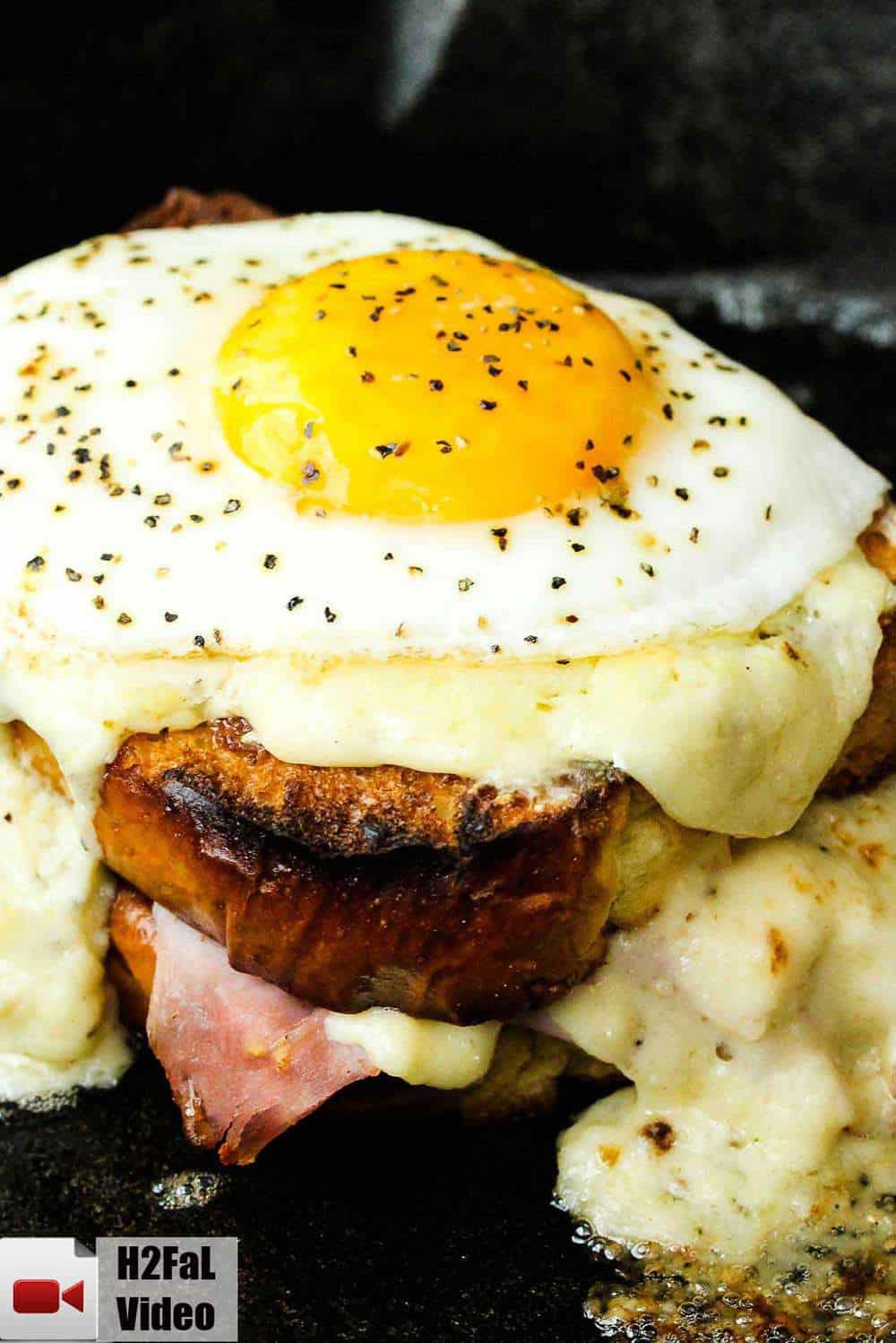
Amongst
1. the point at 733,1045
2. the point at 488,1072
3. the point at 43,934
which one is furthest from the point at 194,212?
the point at 733,1045

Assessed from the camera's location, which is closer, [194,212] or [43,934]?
[43,934]

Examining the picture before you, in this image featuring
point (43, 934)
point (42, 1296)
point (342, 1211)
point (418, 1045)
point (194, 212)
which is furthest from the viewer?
point (194, 212)

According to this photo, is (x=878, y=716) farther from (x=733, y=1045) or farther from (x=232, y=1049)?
(x=232, y=1049)

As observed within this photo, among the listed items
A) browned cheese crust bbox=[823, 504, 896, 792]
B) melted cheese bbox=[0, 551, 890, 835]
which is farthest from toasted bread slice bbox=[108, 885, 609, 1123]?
browned cheese crust bbox=[823, 504, 896, 792]

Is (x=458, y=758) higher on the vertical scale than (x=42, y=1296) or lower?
higher

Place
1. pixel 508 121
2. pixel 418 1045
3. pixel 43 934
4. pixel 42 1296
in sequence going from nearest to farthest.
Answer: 1. pixel 42 1296
2. pixel 418 1045
3. pixel 43 934
4. pixel 508 121

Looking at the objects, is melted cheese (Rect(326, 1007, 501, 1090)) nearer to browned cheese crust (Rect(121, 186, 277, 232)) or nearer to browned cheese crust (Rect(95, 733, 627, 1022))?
browned cheese crust (Rect(95, 733, 627, 1022))

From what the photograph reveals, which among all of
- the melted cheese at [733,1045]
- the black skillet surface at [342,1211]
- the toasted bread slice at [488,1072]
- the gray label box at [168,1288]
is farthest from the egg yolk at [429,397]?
the gray label box at [168,1288]

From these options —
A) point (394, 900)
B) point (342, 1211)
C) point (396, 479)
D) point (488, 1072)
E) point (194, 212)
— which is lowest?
point (342, 1211)

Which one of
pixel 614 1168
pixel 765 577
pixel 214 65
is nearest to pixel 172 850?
pixel 614 1168
